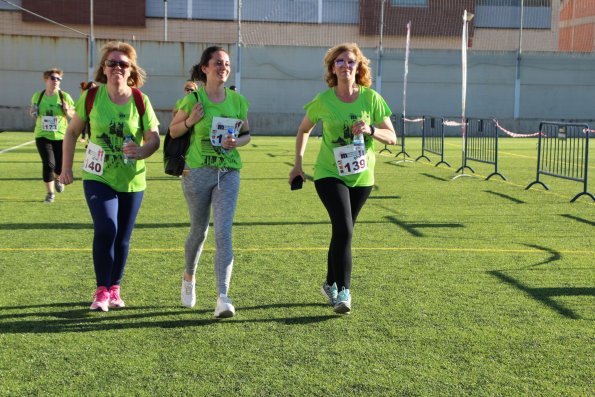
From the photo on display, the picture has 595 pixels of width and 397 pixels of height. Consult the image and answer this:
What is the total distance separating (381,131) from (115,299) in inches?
88.1

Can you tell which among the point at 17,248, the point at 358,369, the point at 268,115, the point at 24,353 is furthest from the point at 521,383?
the point at 268,115

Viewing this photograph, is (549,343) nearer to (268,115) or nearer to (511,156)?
(511,156)

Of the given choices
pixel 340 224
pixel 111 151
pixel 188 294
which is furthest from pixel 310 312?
pixel 111 151

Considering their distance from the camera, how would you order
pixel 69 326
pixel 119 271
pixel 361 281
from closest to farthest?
pixel 69 326, pixel 119 271, pixel 361 281

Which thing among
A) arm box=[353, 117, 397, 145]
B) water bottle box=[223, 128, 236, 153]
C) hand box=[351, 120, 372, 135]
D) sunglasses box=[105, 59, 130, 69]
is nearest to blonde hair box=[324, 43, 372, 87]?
arm box=[353, 117, 397, 145]

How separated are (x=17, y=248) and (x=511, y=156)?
721 inches

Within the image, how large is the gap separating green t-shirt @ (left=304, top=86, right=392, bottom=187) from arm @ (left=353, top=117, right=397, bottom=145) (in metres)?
0.07

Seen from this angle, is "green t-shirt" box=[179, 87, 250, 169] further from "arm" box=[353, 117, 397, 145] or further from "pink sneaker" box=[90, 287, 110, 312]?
"pink sneaker" box=[90, 287, 110, 312]

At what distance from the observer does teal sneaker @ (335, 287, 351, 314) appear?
6156 mm

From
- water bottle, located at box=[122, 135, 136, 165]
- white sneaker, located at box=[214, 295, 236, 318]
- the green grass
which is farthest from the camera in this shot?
A: water bottle, located at box=[122, 135, 136, 165]

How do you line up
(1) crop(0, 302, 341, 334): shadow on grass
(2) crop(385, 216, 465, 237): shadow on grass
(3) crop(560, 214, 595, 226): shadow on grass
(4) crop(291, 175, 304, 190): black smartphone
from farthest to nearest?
(3) crop(560, 214, 595, 226): shadow on grass
(2) crop(385, 216, 465, 237): shadow on grass
(4) crop(291, 175, 304, 190): black smartphone
(1) crop(0, 302, 341, 334): shadow on grass

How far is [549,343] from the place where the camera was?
5500mm

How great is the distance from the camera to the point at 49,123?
13.2 metres

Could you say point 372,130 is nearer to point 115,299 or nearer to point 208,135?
point 208,135
